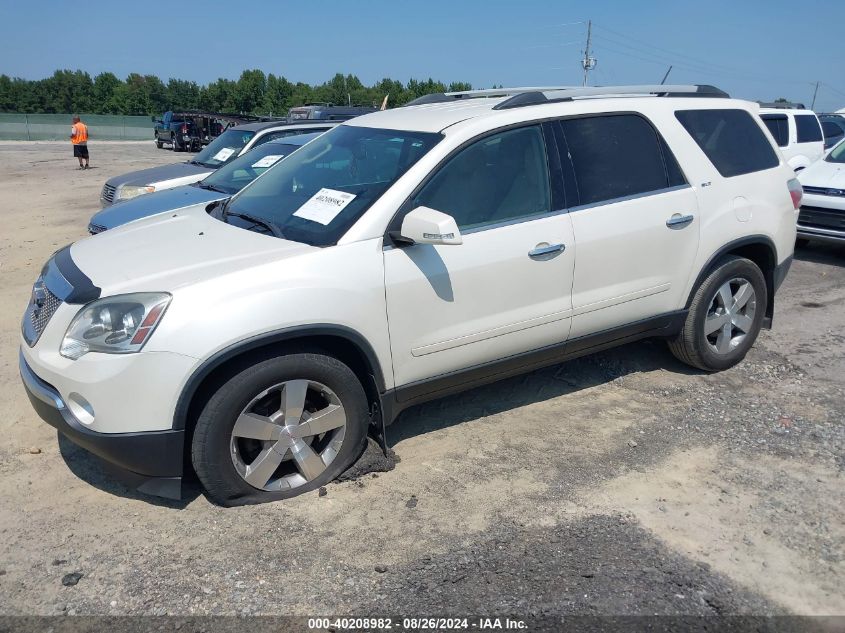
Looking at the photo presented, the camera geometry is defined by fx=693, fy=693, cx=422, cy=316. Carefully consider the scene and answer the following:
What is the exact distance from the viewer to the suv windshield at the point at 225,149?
9.47 meters

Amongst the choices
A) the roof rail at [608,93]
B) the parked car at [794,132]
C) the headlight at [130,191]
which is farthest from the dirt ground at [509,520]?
the parked car at [794,132]

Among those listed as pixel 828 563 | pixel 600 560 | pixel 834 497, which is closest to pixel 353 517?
pixel 600 560

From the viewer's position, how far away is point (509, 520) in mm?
3320

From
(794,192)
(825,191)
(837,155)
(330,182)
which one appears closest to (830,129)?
(837,155)

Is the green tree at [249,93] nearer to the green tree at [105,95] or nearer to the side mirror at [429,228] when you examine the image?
the green tree at [105,95]

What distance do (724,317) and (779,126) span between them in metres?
9.19

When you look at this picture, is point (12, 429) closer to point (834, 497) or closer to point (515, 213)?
point (515, 213)

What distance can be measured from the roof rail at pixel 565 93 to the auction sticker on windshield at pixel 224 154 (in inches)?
200

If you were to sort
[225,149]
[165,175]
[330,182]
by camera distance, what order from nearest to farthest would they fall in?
[330,182] → [165,175] → [225,149]

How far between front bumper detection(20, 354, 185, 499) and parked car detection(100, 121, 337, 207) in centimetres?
578

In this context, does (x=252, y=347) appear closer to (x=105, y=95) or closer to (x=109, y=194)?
(x=109, y=194)

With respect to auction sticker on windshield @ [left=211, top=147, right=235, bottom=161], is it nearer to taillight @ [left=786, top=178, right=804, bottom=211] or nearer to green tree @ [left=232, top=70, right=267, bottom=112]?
taillight @ [left=786, top=178, right=804, bottom=211]

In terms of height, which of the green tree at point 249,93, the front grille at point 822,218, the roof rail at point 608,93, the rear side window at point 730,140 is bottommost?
the front grille at point 822,218

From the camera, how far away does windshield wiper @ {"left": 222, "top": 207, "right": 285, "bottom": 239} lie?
3.63 meters
